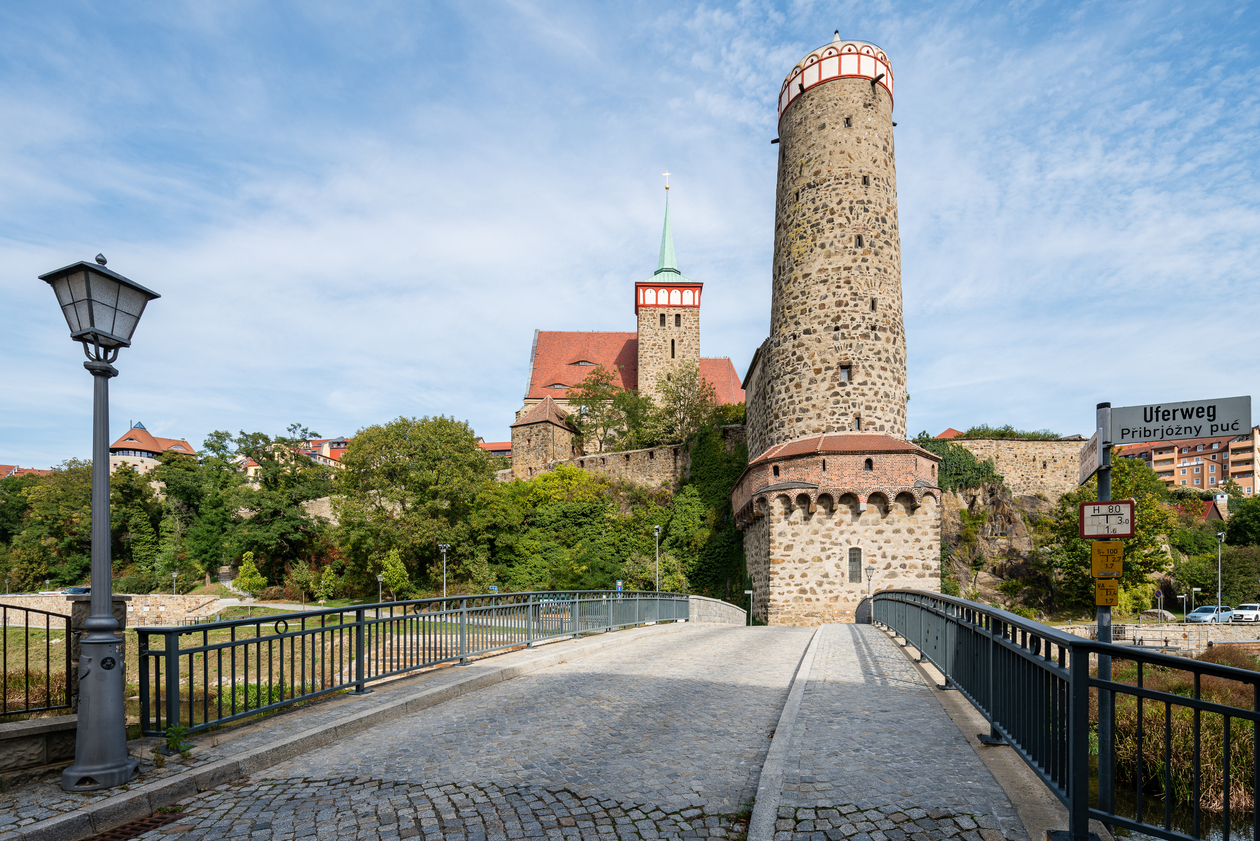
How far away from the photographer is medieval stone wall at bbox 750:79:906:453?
24531 millimetres

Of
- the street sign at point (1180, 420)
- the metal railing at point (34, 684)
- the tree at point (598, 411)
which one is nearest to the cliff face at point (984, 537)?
the tree at point (598, 411)

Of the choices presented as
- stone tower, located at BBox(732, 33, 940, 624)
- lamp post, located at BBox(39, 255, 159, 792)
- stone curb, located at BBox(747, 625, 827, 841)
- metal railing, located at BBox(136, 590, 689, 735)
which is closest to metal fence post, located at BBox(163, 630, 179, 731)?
metal railing, located at BBox(136, 590, 689, 735)

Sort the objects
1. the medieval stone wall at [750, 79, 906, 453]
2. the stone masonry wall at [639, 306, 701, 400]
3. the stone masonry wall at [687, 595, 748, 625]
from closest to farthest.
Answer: the stone masonry wall at [687, 595, 748, 625] < the medieval stone wall at [750, 79, 906, 453] < the stone masonry wall at [639, 306, 701, 400]

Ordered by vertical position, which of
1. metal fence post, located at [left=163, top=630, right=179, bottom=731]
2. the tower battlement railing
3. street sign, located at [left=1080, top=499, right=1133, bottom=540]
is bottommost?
metal fence post, located at [left=163, top=630, right=179, bottom=731]

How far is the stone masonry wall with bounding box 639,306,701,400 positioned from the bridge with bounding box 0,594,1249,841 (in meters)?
49.9

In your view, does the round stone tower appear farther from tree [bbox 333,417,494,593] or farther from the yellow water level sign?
tree [bbox 333,417,494,593]

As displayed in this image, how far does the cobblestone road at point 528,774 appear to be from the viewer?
421 centimetres

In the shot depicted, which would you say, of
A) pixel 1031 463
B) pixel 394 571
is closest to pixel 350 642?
pixel 394 571

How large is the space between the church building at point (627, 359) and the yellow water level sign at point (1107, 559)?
43.1m

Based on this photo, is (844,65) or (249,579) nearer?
(844,65)

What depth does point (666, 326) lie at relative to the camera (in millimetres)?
58688

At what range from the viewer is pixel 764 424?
1099 inches

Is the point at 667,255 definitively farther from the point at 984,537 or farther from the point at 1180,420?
the point at 1180,420

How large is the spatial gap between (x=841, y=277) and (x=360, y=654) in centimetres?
2094
